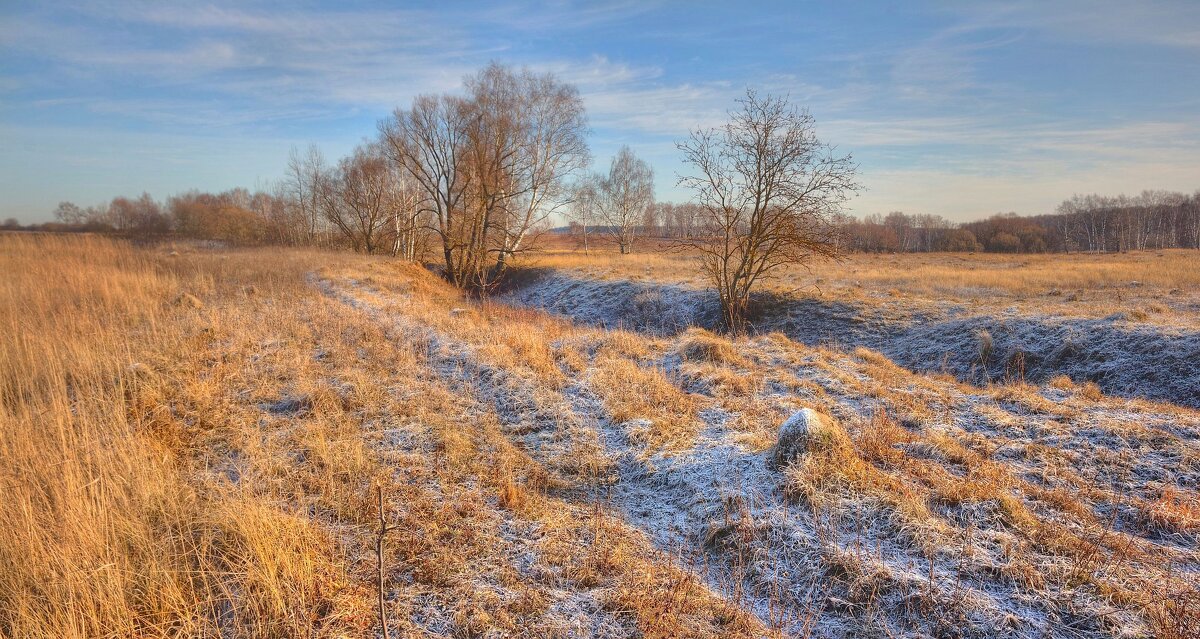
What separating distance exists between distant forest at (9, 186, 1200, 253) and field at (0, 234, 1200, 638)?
25.3m

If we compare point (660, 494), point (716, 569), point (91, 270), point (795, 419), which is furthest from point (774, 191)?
point (91, 270)

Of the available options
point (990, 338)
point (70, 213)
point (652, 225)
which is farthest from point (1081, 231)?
point (70, 213)

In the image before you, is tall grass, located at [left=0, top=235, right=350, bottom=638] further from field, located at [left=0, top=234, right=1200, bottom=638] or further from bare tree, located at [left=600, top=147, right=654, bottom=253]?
bare tree, located at [left=600, top=147, right=654, bottom=253]

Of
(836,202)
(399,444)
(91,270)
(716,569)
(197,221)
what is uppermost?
(197,221)

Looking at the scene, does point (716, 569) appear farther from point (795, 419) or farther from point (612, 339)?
point (612, 339)

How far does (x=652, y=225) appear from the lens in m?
52.0

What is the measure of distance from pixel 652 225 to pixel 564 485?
49.2 m

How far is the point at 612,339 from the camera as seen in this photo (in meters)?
9.58

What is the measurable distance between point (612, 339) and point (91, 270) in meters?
12.9

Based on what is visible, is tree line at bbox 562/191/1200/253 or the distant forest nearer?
the distant forest

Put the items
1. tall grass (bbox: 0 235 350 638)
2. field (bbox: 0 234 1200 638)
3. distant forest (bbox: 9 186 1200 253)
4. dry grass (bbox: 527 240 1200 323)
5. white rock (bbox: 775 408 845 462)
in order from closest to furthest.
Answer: tall grass (bbox: 0 235 350 638), field (bbox: 0 234 1200 638), white rock (bbox: 775 408 845 462), dry grass (bbox: 527 240 1200 323), distant forest (bbox: 9 186 1200 253)

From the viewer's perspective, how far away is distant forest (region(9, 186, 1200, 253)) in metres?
38.7

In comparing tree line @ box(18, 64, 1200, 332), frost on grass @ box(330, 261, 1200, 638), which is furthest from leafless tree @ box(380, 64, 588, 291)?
frost on grass @ box(330, 261, 1200, 638)

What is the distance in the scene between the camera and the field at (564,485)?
2.84m
